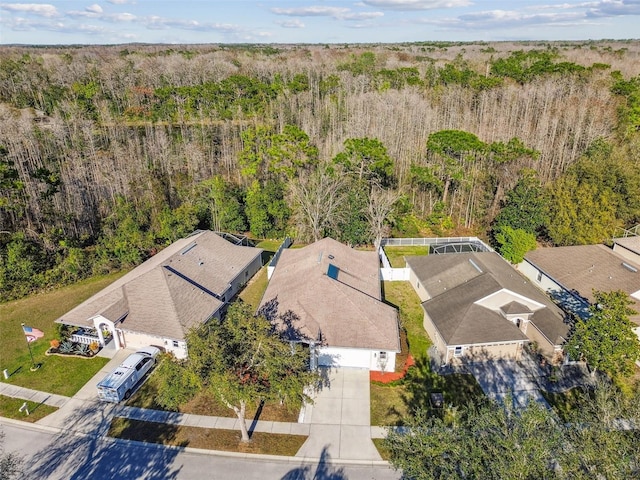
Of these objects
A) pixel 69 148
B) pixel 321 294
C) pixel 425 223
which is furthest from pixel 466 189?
pixel 69 148

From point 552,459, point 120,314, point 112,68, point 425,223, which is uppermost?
point 112,68

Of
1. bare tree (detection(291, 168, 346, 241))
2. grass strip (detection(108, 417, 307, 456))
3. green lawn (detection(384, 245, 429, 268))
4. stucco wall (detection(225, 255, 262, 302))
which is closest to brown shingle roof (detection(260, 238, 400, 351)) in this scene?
stucco wall (detection(225, 255, 262, 302))

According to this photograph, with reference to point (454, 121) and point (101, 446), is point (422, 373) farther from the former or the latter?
point (454, 121)

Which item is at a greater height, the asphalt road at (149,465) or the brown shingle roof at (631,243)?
the brown shingle roof at (631,243)

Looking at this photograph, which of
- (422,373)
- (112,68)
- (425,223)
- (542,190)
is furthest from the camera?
(112,68)

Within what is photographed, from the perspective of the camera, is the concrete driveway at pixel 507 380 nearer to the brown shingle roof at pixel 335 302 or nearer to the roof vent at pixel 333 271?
the brown shingle roof at pixel 335 302

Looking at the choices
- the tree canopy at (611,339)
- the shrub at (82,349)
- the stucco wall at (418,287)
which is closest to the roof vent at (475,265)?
the stucco wall at (418,287)
